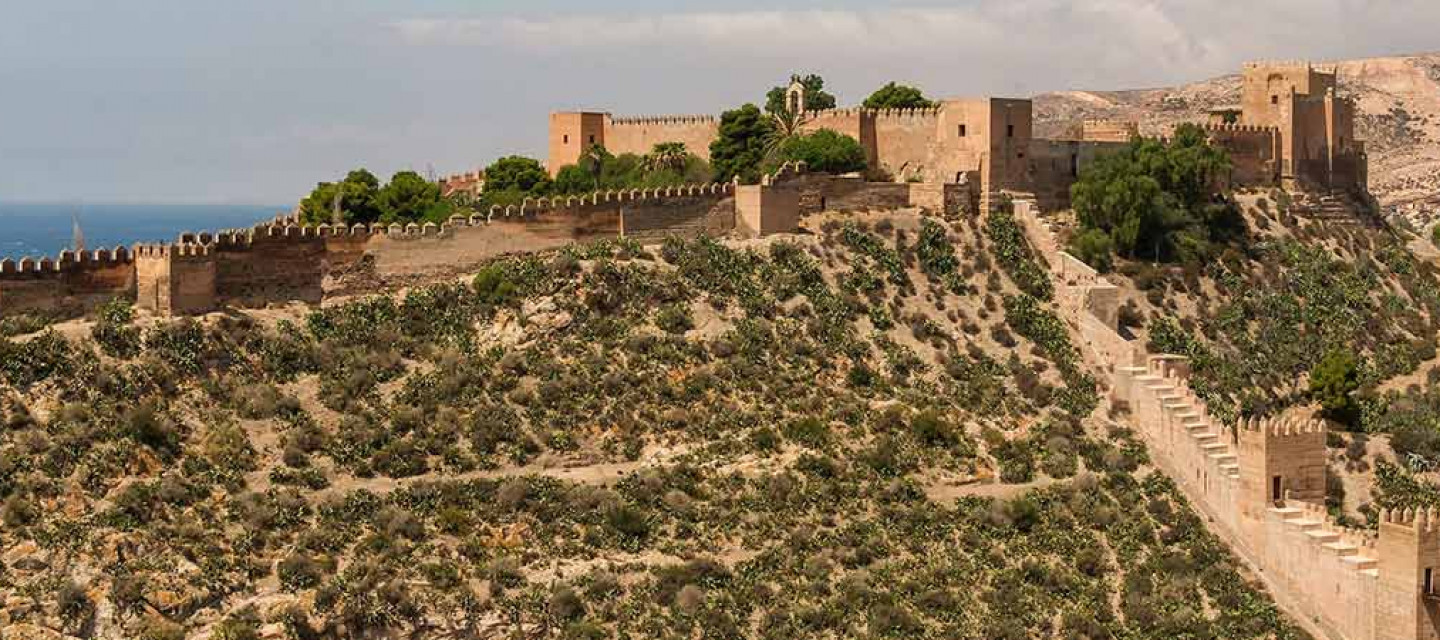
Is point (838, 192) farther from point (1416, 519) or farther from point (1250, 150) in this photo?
point (1416, 519)

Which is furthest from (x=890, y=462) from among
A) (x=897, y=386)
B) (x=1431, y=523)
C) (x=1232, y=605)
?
(x=1431, y=523)

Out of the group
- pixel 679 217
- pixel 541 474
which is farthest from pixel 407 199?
pixel 541 474

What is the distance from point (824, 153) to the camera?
49.9m

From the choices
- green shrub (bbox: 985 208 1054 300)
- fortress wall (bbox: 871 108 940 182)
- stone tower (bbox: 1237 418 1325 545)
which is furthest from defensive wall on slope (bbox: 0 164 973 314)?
stone tower (bbox: 1237 418 1325 545)

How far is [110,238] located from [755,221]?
4352 inches

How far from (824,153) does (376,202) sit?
32.5ft

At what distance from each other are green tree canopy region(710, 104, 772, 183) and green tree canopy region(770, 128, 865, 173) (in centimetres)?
125

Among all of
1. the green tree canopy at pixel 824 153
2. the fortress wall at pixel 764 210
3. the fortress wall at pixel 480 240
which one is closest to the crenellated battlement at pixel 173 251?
the fortress wall at pixel 480 240

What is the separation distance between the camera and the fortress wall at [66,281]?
38188 millimetres

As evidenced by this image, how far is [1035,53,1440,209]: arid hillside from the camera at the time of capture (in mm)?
99750

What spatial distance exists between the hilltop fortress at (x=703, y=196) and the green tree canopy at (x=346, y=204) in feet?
12.0

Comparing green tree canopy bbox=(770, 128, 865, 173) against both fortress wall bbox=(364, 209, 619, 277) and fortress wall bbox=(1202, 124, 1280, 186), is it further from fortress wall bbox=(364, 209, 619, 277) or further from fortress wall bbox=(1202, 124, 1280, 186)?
fortress wall bbox=(1202, 124, 1280, 186)

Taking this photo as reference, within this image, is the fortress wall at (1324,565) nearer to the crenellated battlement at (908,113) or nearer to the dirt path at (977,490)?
the dirt path at (977,490)

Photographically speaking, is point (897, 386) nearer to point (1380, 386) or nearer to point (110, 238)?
point (1380, 386)
